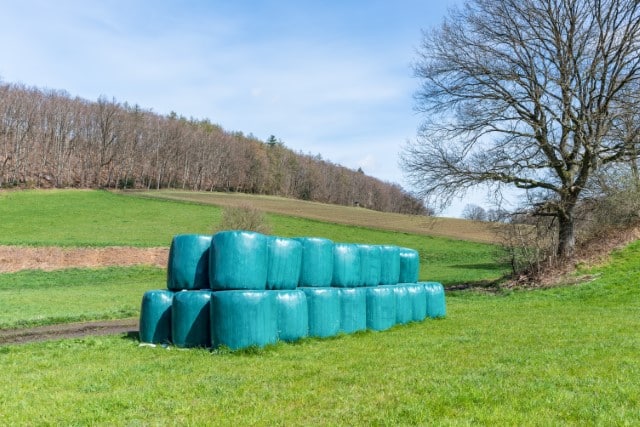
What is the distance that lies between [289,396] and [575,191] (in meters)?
20.8

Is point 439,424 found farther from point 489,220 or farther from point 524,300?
point 489,220

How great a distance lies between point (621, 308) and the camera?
603 inches

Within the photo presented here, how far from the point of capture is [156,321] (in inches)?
421

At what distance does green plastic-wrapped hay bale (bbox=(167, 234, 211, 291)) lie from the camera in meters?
10.7

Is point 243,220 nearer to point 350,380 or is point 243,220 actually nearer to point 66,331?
point 66,331

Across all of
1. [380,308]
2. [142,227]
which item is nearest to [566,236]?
[380,308]

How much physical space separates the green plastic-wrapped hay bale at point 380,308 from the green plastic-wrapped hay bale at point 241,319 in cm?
321

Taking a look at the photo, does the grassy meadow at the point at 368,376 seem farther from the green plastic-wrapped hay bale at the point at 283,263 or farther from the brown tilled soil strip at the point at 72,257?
the brown tilled soil strip at the point at 72,257

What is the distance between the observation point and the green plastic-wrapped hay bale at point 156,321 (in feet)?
35.0

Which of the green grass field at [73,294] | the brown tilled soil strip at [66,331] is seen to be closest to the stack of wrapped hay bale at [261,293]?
the brown tilled soil strip at [66,331]

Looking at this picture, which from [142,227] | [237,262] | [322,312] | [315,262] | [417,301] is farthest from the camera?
[142,227]

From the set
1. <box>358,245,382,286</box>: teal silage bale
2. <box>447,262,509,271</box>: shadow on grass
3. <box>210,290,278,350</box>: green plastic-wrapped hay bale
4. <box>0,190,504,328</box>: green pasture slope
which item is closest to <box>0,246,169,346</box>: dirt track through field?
<box>0,190,504,328</box>: green pasture slope

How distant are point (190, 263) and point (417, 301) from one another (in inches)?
238

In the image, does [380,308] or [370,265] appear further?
[370,265]
